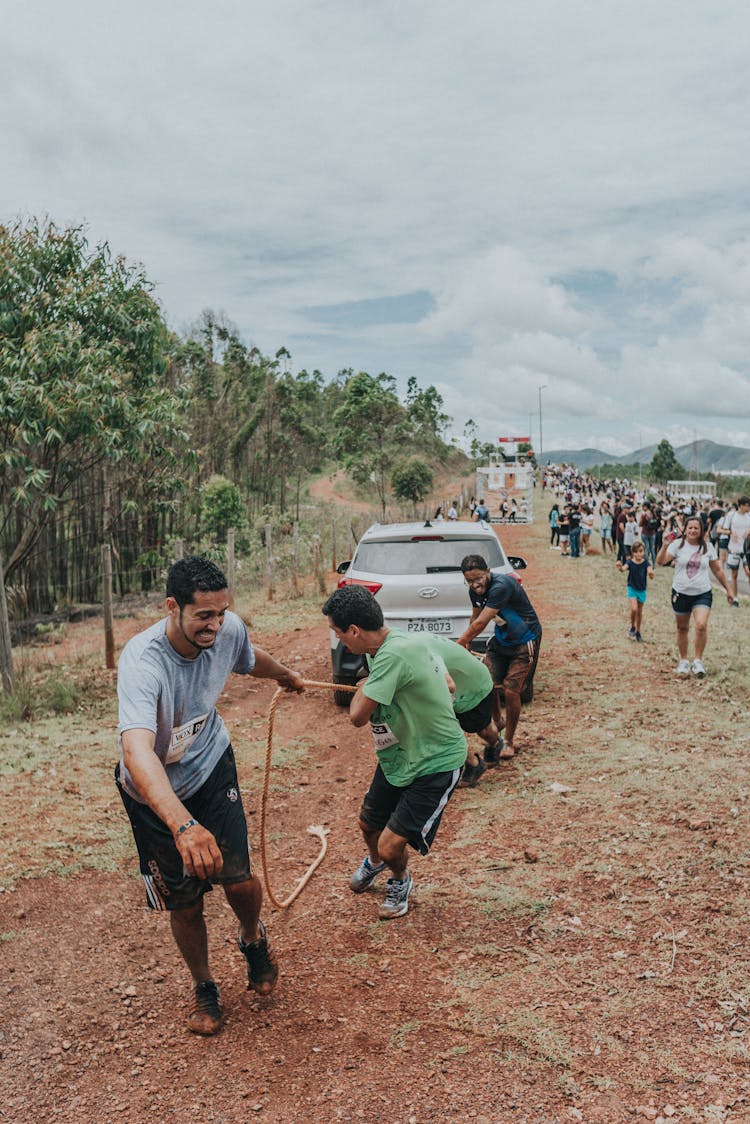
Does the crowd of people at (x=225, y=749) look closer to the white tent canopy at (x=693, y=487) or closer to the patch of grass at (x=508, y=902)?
the patch of grass at (x=508, y=902)

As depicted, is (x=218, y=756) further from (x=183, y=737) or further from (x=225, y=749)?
(x=183, y=737)

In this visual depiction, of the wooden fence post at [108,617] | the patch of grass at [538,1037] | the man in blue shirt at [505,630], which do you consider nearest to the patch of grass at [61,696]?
the wooden fence post at [108,617]

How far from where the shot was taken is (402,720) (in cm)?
396

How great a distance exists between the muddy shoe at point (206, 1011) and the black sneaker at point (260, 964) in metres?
0.19

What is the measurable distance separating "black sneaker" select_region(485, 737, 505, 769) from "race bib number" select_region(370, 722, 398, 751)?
2597 millimetres

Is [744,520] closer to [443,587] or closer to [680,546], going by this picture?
[680,546]

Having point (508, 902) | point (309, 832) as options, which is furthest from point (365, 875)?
point (309, 832)

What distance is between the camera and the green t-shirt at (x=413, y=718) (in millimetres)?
3832

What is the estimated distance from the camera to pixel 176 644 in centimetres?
321

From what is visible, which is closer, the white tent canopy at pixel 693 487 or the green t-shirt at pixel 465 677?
the green t-shirt at pixel 465 677

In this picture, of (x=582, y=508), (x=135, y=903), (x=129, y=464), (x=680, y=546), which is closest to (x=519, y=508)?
(x=582, y=508)

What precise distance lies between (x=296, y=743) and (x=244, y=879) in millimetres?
4197

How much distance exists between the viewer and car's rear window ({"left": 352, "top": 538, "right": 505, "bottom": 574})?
301 inches

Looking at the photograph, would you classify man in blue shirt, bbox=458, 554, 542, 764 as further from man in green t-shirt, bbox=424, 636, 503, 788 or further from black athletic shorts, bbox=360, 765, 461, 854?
black athletic shorts, bbox=360, 765, 461, 854
